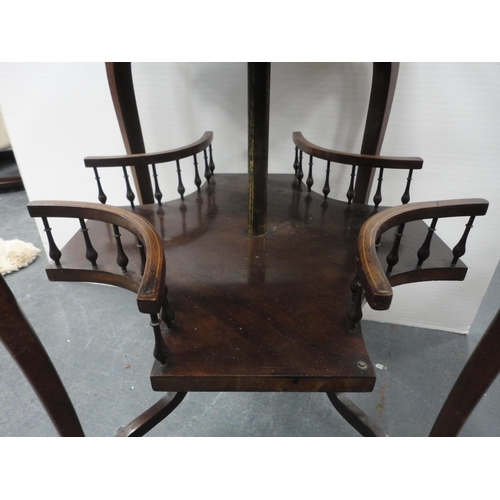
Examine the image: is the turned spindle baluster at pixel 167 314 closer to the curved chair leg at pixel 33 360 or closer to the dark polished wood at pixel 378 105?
the curved chair leg at pixel 33 360

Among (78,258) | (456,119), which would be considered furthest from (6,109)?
(456,119)

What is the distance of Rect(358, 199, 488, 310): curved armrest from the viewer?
0.61 meters

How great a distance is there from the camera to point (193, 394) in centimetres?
148

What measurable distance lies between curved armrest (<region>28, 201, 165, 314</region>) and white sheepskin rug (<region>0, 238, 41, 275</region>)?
1454 millimetres

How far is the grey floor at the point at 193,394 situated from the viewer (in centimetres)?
135

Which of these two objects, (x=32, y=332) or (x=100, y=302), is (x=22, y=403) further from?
(x=32, y=332)

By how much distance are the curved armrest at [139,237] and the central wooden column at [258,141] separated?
1.25ft

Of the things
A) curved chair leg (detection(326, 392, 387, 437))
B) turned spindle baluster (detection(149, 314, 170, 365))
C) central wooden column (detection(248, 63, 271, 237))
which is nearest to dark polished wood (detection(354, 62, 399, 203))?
central wooden column (detection(248, 63, 271, 237))

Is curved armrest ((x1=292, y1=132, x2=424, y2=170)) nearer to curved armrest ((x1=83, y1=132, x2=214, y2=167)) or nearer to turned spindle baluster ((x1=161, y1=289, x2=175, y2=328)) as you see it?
curved armrest ((x1=83, y1=132, x2=214, y2=167))

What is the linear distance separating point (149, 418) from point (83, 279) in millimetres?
503

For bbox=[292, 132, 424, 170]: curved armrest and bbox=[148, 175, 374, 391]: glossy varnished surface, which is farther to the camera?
bbox=[292, 132, 424, 170]: curved armrest

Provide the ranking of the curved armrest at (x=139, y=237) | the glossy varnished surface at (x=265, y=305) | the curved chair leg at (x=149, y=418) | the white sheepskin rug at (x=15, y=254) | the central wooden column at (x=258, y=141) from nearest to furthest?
the curved armrest at (x=139, y=237), the glossy varnished surface at (x=265, y=305), the central wooden column at (x=258, y=141), the curved chair leg at (x=149, y=418), the white sheepskin rug at (x=15, y=254)

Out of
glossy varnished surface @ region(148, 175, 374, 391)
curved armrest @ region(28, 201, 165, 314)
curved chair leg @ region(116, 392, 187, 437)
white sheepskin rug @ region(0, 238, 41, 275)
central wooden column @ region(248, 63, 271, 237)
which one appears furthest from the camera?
white sheepskin rug @ region(0, 238, 41, 275)

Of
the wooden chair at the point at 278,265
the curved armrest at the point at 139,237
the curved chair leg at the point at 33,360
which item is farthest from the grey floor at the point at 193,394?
the curved armrest at the point at 139,237
